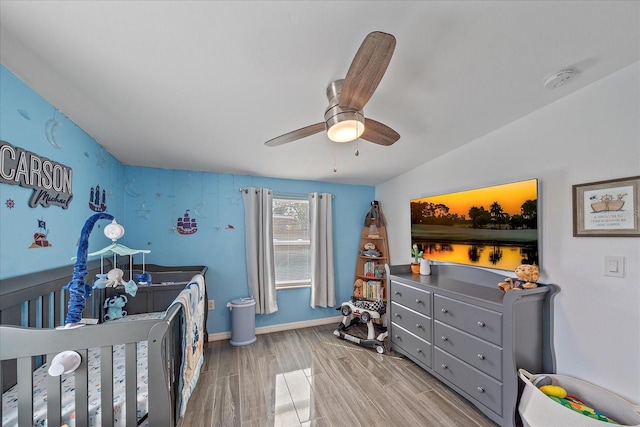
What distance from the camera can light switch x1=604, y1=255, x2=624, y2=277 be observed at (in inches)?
55.4

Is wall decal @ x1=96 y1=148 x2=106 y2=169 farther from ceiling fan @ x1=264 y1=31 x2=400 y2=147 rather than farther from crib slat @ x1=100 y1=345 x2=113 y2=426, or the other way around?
crib slat @ x1=100 y1=345 x2=113 y2=426

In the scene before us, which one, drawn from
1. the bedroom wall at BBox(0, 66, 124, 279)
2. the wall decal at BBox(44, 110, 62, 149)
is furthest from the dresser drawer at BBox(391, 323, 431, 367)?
the wall decal at BBox(44, 110, 62, 149)

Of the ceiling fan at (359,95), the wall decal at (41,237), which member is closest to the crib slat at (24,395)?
the wall decal at (41,237)

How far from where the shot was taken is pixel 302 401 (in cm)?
192

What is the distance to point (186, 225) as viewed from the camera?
9.54ft

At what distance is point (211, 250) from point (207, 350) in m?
1.12

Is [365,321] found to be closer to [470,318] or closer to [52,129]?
[470,318]

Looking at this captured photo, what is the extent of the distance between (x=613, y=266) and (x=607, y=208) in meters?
0.34

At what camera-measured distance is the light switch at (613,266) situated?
55.4 inches

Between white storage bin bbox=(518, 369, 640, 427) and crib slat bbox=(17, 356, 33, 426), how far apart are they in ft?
8.20

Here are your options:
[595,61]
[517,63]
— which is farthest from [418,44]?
[595,61]

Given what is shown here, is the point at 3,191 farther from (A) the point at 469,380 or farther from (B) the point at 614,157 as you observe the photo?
(B) the point at 614,157

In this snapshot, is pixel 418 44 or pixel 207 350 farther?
pixel 207 350

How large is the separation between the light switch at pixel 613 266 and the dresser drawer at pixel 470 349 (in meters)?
0.78
